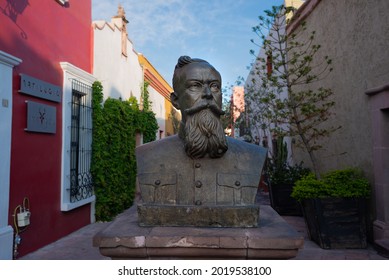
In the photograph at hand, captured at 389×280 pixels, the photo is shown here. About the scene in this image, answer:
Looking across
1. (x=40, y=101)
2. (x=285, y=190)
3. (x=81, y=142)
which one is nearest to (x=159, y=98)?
(x=81, y=142)

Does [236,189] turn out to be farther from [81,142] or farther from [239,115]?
[239,115]

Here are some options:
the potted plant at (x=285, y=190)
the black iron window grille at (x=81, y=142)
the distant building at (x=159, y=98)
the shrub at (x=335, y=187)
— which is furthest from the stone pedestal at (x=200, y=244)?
the distant building at (x=159, y=98)

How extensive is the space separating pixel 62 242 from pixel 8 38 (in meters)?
3.15

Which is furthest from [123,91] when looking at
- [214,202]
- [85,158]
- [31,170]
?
[214,202]

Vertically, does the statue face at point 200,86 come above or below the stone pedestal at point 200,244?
above

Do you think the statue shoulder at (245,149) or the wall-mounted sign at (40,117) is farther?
the wall-mounted sign at (40,117)

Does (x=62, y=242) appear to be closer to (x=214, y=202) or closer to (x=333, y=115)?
(x=214, y=202)

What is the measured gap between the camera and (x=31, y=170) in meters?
4.77

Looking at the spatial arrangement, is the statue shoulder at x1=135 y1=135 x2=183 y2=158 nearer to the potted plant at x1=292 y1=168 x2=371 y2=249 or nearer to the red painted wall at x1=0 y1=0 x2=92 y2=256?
the red painted wall at x1=0 y1=0 x2=92 y2=256

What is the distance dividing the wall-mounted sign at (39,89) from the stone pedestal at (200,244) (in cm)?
348

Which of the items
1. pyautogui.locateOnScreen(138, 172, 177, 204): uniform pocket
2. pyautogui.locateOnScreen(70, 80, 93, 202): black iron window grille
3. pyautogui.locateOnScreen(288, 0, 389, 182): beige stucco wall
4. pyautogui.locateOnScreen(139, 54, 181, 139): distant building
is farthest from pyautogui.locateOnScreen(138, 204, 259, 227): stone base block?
pyautogui.locateOnScreen(139, 54, 181, 139): distant building

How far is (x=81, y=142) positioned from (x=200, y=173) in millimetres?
4685

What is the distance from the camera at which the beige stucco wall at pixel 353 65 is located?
480 centimetres

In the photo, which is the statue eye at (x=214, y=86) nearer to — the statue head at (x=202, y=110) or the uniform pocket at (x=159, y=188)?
the statue head at (x=202, y=110)
